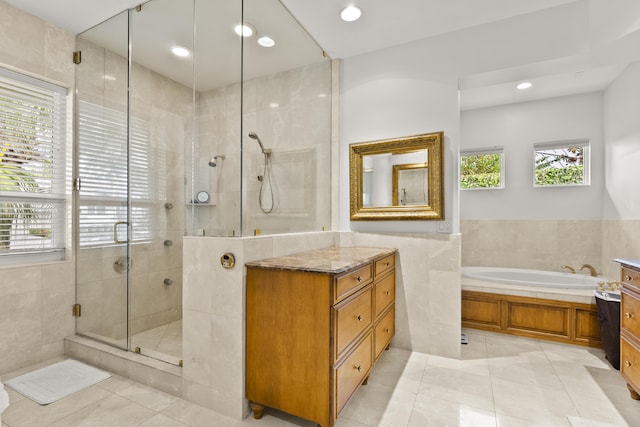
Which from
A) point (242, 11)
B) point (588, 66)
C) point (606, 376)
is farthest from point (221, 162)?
point (606, 376)

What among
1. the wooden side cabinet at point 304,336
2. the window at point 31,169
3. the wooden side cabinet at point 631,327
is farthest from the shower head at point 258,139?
the wooden side cabinet at point 631,327

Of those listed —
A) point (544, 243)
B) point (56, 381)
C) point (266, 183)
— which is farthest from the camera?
point (544, 243)

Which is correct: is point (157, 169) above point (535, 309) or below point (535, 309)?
above

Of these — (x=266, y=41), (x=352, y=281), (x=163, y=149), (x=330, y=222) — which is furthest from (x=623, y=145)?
(x=163, y=149)

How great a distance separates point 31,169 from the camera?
7.58 ft

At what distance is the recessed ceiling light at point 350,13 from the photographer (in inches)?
89.4

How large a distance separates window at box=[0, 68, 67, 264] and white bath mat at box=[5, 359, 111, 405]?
82 cm

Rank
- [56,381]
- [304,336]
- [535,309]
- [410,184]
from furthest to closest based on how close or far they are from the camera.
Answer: [535,309], [410,184], [56,381], [304,336]

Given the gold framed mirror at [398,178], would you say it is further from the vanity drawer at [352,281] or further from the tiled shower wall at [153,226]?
the tiled shower wall at [153,226]

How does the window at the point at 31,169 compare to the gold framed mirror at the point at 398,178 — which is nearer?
the window at the point at 31,169

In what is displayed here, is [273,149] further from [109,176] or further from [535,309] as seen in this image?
[535,309]

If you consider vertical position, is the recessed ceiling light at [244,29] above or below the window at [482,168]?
above

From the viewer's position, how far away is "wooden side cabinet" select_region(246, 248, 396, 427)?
154cm

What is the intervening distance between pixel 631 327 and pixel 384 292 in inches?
58.9
